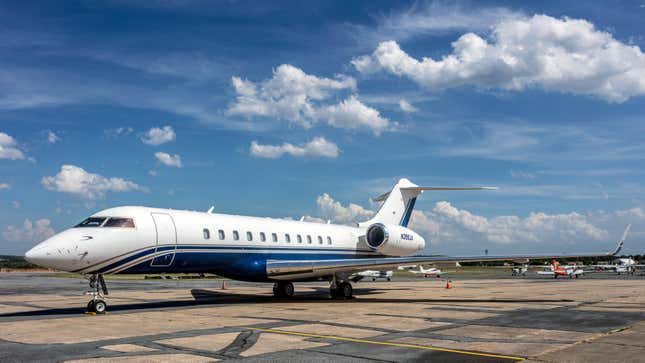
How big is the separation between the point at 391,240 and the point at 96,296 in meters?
13.3

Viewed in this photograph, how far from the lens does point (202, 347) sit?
31.8 feet

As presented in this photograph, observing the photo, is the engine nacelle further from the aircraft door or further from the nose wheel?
the aircraft door

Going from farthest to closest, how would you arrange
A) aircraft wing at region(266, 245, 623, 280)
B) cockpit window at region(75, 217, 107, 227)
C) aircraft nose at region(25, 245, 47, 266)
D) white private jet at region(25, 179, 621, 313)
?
aircraft wing at region(266, 245, 623, 280), cockpit window at region(75, 217, 107, 227), white private jet at region(25, 179, 621, 313), aircraft nose at region(25, 245, 47, 266)

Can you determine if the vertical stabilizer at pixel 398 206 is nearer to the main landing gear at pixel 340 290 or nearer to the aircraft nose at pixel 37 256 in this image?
the main landing gear at pixel 340 290

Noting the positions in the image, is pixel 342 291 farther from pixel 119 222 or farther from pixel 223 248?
pixel 119 222

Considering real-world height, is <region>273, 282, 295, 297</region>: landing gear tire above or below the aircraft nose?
below

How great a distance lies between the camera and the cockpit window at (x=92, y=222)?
634 inches

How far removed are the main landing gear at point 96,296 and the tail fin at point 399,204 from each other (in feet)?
48.7

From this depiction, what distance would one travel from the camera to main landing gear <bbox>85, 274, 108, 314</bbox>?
15677 mm

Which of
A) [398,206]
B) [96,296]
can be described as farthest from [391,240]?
[96,296]

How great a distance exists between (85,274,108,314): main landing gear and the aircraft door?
5.25ft

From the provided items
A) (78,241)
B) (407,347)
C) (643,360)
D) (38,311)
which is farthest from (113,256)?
(643,360)

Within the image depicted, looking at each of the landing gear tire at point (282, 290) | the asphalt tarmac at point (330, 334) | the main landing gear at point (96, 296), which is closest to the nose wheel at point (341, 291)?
the landing gear tire at point (282, 290)

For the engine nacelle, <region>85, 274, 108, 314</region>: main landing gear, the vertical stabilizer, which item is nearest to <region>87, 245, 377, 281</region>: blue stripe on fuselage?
<region>85, 274, 108, 314</region>: main landing gear
